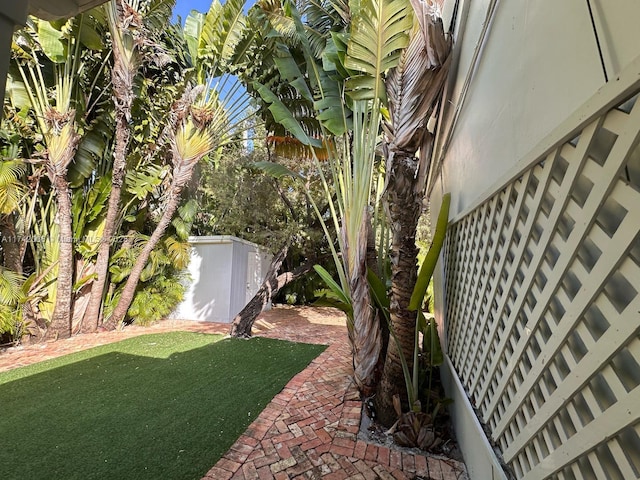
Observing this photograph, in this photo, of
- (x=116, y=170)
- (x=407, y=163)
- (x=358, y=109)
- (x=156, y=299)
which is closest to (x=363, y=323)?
(x=407, y=163)

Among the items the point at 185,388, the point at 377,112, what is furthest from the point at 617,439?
the point at 185,388

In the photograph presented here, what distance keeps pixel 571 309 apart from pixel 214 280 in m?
9.46

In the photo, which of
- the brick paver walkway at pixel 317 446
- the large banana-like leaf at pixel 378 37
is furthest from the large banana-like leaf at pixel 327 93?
the brick paver walkway at pixel 317 446

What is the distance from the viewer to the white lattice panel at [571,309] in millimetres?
916

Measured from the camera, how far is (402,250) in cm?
321

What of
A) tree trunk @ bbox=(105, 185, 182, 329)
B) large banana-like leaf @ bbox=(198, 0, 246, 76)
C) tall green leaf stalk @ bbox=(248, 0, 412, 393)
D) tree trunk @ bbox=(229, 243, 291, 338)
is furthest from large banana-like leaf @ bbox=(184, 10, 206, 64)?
tree trunk @ bbox=(229, 243, 291, 338)

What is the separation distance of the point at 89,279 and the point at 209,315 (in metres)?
3.37

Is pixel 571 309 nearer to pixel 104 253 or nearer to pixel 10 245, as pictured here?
pixel 104 253

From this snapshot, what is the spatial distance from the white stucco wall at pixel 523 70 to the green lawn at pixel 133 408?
3.54 m

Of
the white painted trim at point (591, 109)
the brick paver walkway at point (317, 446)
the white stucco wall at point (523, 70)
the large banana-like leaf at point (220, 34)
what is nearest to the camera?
the white painted trim at point (591, 109)

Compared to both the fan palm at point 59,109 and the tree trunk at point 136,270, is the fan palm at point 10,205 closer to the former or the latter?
the fan palm at point 59,109

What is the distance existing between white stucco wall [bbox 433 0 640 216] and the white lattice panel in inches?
8.3

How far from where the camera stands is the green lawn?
2637 millimetres

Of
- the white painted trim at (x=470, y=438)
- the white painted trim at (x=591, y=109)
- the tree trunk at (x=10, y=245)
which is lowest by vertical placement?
the white painted trim at (x=470, y=438)
